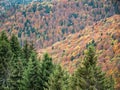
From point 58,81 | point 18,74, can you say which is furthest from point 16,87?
point 58,81

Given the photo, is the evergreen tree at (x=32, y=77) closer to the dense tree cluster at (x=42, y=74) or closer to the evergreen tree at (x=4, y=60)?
the dense tree cluster at (x=42, y=74)

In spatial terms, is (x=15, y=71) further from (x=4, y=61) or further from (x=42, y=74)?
(x=42, y=74)

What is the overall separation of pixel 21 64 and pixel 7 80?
181 inches

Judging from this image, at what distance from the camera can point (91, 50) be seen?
30.1 meters

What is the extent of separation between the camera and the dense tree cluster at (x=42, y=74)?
96.9ft

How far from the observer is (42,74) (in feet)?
127

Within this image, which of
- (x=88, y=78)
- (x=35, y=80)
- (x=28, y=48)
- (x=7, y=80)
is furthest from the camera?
(x=28, y=48)

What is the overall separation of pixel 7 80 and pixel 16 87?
231 cm

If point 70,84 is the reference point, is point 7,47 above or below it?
above

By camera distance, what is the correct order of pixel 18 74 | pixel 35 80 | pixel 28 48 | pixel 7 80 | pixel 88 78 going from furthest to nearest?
1. pixel 28 48
2. pixel 18 74
3. pixel 7 80
4. pixel 35 80
5. pixel 88 78

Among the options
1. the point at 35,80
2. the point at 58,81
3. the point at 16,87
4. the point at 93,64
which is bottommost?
the point at 16,87

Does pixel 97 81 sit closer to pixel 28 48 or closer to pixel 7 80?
pixel 7 80

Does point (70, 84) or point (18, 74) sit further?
point (18, 74)

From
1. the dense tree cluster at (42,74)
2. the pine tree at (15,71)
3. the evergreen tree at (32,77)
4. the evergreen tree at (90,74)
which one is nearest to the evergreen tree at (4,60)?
the dense tree cluster at (42,74)
